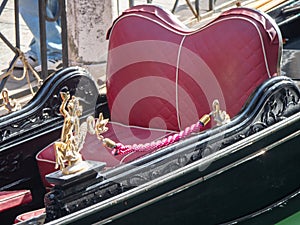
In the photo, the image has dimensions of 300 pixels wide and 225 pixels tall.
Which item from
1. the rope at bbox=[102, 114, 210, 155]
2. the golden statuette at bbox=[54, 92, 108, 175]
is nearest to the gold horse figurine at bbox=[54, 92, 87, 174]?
the golden statuette at bbox=[54, 92, 108, 175]

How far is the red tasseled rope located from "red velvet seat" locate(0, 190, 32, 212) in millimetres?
422

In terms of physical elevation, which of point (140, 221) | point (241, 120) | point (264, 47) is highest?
point (264, 47)

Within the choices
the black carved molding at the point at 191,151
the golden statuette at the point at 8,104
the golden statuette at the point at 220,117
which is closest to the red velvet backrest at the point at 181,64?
the black carved molding at the point at 191,151

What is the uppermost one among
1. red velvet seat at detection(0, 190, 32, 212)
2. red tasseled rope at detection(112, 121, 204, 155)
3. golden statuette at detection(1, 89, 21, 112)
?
golden statuette at detection(1, 89, 21, 112)

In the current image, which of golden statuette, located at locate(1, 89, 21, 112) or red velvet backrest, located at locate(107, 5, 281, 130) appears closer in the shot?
red velvet backrest, located at locate(107, 5, 281, 130)

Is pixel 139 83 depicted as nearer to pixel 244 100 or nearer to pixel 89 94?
pixel 89 94

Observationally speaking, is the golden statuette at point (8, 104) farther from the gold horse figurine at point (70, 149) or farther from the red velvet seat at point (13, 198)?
the gold horse figurine at point (70, 149)

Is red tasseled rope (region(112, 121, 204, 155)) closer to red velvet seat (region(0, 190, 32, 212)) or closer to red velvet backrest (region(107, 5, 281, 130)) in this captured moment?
red velvet backrest (region(107, 5, 281, 130))

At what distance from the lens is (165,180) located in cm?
346

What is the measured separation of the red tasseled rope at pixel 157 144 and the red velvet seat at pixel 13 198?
422 mm

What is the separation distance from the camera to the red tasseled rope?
150 inches

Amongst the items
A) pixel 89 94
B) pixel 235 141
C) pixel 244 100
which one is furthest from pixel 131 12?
pixel 235 141

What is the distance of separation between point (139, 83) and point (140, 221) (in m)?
1.13

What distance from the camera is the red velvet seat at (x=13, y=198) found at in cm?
374
